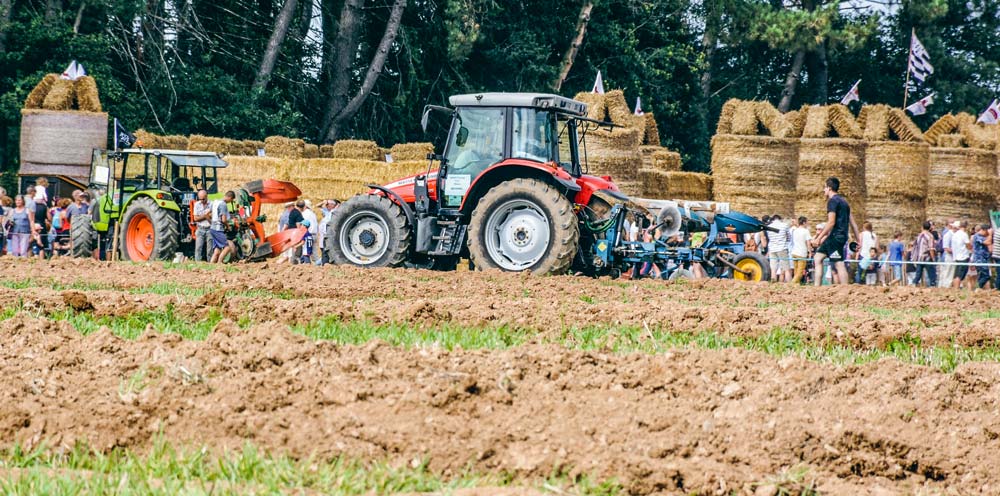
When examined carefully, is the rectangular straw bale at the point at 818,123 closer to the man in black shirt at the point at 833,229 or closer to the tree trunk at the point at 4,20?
the man in black shirt at the point at 833,229

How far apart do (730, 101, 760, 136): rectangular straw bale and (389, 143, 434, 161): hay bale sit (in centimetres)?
580

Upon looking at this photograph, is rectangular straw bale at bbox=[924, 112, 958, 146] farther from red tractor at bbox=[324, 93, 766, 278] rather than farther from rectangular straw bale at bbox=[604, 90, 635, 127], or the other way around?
red tractor at bbox=[324, 93, 766, 278]

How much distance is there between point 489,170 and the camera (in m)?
15.5

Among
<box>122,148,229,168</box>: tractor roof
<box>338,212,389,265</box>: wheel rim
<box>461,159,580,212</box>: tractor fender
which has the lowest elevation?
<box>338,212,389,265</box>: wheel rim

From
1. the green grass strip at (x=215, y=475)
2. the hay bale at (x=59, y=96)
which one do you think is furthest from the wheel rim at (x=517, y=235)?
the hay bale at (x=59, y=96)

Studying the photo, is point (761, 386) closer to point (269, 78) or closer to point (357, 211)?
point (357, 211)

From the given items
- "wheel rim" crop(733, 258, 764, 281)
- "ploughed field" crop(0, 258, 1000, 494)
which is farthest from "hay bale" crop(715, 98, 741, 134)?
"ploughed field" crop(0, 258, 1000, 494)

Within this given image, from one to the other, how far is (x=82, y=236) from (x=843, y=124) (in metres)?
13.7

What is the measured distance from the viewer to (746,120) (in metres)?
24.4

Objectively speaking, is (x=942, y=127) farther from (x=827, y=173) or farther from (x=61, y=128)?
(x=61, y=128)

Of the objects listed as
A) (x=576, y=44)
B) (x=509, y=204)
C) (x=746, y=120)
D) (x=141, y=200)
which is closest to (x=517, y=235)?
(x=509, y=204)

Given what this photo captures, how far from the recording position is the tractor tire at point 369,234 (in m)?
16.2

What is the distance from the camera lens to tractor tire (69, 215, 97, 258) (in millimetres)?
20859

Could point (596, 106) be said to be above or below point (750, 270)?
above
